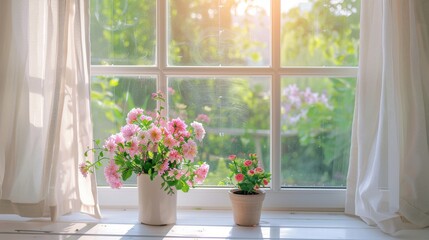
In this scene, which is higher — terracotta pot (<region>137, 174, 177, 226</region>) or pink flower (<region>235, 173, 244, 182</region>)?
pink flower (<region>235, 173, 244, 182</region>)

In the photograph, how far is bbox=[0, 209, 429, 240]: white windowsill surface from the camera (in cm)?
208

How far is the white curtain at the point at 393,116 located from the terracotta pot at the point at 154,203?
28.8 inches

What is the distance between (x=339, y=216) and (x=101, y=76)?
3.94 feet

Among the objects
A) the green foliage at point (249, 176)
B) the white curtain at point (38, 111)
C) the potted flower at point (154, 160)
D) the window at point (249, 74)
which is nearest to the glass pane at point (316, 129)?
the window at point (249, 74)

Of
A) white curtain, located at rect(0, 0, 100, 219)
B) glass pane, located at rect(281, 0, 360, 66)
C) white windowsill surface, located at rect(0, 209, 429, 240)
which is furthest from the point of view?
glass pane, located at rect(281, 0, 360, 66)

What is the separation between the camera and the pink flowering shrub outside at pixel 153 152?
2100mm

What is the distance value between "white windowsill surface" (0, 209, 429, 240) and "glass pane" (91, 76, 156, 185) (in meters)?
0.32

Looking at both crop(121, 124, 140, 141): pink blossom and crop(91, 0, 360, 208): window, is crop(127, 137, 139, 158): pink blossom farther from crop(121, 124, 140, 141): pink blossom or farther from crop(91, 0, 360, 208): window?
crop(91, 0, 360, 208): window

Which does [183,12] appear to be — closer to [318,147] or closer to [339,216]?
[318,147]

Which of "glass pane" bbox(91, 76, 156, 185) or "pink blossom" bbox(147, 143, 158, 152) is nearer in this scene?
"pink blossom" bbox(147, 143, 158, 152)

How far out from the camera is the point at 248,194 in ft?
7.17

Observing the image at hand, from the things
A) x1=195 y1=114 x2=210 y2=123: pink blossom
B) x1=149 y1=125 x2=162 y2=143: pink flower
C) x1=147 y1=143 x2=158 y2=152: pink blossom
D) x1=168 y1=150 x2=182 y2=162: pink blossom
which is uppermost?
x1=195 y1=114 x2=210 y2=123: pink blossom

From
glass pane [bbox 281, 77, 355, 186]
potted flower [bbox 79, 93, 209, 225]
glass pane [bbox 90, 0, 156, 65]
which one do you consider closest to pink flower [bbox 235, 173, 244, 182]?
potted flower [bbox 79, 93, 209, 225]

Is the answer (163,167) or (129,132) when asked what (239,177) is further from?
(129,132)
